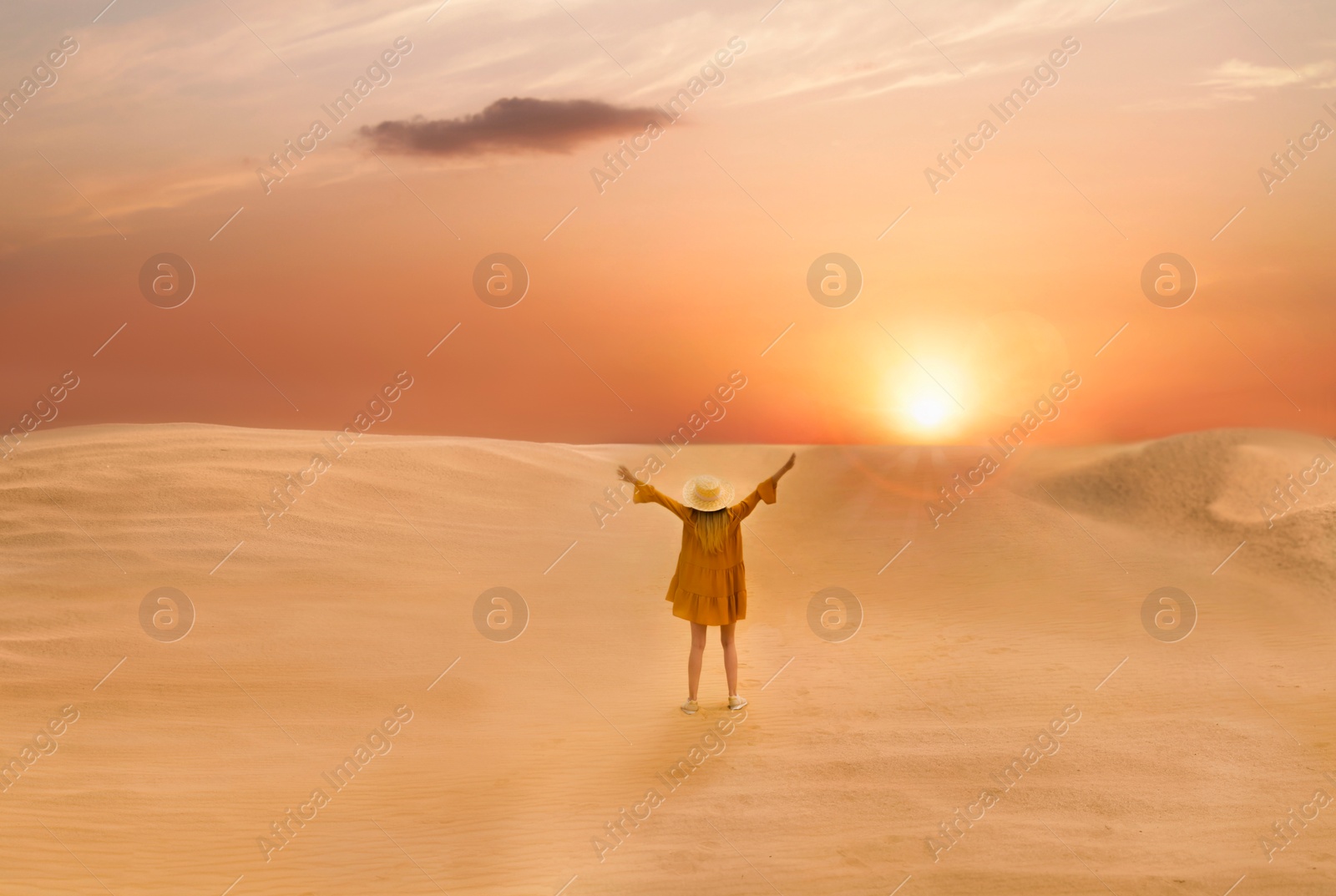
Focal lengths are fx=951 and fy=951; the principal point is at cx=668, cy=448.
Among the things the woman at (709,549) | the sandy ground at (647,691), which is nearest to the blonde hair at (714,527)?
the woman at (709,549)

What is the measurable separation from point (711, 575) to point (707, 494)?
2.84ft

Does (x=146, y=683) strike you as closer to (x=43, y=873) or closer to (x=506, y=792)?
(x=43, y=873)

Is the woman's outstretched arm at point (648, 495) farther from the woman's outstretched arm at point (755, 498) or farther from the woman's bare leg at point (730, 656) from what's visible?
the woman's bare leg at point (730, 656)

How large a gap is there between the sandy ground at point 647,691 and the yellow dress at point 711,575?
53.2 inches

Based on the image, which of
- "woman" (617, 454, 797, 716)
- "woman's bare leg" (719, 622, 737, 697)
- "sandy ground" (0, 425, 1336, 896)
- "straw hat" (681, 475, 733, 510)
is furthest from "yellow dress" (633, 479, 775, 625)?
"sandy ground" (0, 425, 1336, 896)

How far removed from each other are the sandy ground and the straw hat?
8.11 feet

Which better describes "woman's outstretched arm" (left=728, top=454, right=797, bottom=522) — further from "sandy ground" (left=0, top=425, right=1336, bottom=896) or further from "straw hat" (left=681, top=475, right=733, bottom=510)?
"sandy ground" (left=0, top=425, right=1336, bottom=896)

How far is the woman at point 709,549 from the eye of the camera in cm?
940

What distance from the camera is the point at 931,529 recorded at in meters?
20.9

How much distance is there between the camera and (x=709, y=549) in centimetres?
955

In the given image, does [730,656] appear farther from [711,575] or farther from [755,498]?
[755,498]

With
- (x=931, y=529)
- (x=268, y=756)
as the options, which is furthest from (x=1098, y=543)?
(x=268, y=756)

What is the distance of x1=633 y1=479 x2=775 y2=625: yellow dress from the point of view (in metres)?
9.59

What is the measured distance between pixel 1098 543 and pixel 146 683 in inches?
677
